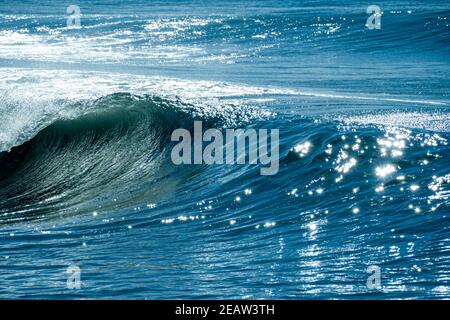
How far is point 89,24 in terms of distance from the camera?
102 ft

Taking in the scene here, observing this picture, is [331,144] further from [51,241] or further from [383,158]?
[51,241]

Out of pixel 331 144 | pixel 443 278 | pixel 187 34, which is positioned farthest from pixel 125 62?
pixel 443 278

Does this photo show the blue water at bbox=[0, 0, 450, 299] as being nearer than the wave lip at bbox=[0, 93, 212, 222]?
Yes

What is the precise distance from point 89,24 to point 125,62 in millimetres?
10556

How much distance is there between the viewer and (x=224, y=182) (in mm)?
9875

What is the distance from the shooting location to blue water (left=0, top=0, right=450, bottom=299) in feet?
22.2

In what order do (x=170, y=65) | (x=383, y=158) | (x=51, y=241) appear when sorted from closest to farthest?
(x=51, y=241)
(x=383, y=158)
(x=170, y=65)

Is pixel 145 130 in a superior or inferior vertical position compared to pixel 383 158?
superior

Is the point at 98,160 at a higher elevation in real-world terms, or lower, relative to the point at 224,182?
higher

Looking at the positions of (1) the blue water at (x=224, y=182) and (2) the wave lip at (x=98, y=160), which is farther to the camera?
(2) the wave lip at (x=98, y=160)

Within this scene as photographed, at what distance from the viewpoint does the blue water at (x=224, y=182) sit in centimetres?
677

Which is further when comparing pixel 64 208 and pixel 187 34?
pixel 187 34

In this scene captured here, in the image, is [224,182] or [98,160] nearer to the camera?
[224,182]
